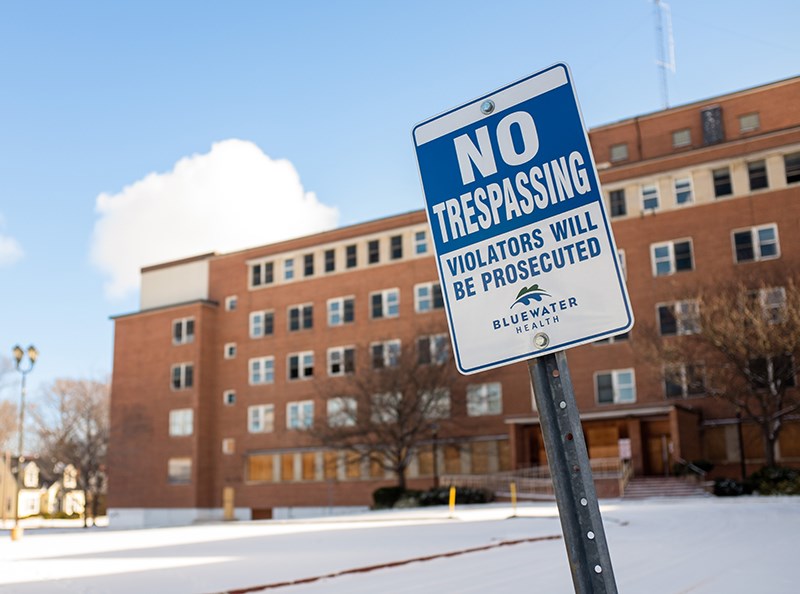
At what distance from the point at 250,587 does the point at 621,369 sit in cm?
3872

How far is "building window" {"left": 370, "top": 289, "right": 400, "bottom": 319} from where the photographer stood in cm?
5450

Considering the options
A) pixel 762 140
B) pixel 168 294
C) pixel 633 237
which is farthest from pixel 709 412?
pixel 168 294

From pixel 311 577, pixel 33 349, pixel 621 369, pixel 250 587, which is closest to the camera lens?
pixel 250 587

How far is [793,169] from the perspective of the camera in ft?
143

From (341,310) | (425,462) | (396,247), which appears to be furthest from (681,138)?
(425,462)

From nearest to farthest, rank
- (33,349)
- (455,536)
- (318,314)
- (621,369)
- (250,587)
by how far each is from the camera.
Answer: (250,587) < (455,536) < (33,349) < (621,369) < (318,314)

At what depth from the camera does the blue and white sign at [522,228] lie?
7.89 ft

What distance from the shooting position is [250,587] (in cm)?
1038

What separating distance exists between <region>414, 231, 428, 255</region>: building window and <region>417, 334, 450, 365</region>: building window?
7.29m

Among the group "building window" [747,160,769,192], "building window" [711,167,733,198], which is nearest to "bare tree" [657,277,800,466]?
"building window" [747,160,769,192]

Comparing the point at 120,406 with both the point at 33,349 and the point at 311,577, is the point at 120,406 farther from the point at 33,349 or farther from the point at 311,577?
the point at 311,577

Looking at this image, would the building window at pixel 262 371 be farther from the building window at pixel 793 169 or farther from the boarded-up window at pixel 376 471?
the building window at pixel 793 169

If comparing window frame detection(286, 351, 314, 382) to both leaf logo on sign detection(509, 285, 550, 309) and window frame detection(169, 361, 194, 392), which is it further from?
leaf logo on sign detection(509, 285, 550, 309)

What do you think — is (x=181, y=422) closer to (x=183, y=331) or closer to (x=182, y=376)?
(x=182, y=376)
